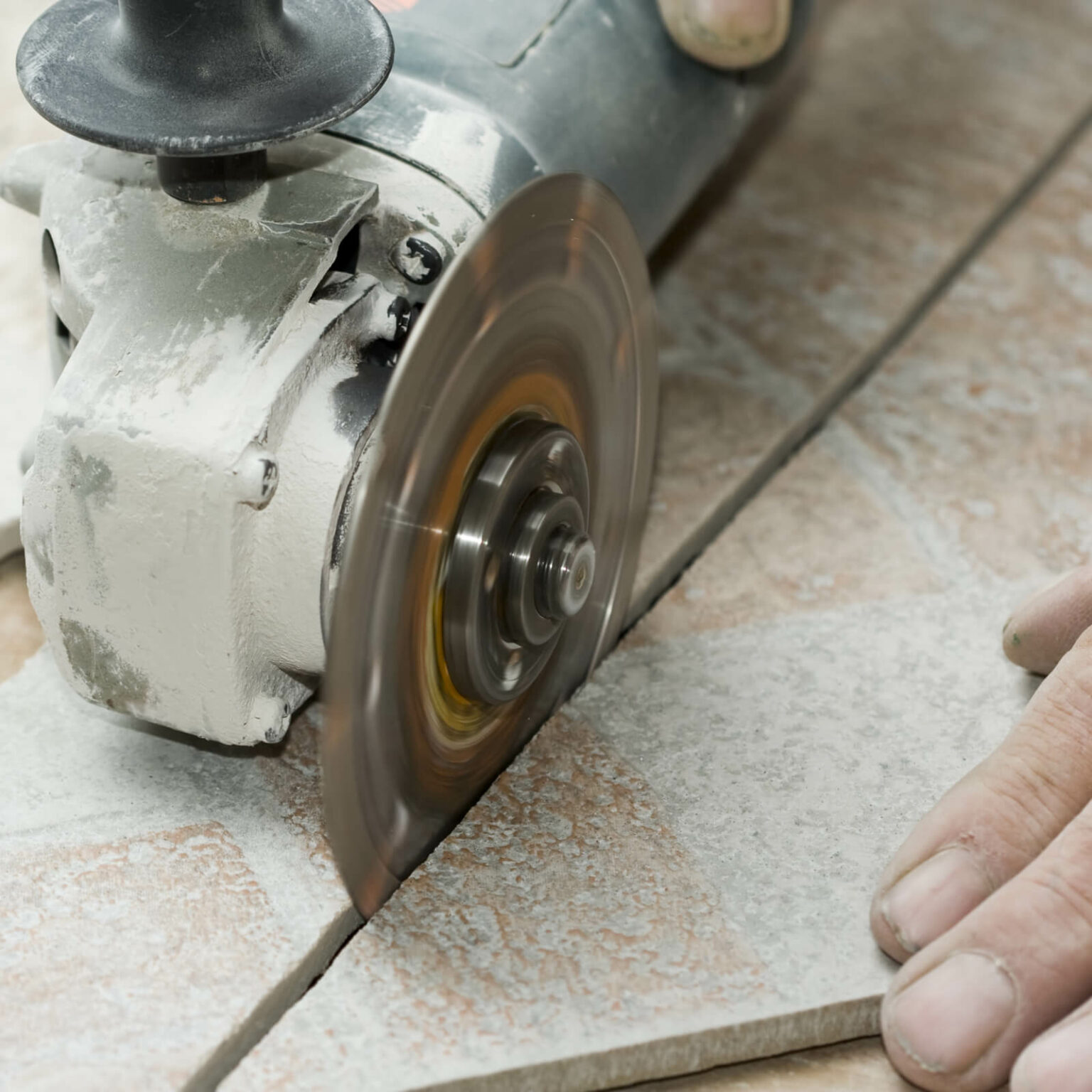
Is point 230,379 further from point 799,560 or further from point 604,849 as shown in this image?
point 799,560

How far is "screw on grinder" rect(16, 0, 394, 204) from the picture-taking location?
1.19 m

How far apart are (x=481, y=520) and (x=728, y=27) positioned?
0.76 m

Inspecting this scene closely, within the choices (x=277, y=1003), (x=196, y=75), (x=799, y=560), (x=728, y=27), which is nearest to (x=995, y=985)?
(x=277, y=1003)

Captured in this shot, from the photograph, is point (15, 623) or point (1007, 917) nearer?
point (1007, 917)

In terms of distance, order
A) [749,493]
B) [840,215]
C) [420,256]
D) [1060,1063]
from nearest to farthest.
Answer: [1060,1063]
[420,256]
[749,493]
[840,215]

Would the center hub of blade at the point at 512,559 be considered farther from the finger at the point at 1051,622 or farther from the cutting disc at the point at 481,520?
the finger at the point at 1051,622

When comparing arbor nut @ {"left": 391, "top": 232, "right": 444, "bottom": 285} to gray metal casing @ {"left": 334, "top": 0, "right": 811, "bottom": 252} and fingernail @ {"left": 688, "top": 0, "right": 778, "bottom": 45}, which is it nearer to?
gray metal casing @ {"left": 334, "top": 0, "right": 811, "bottom": 252}

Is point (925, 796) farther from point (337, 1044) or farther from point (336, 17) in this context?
point (336, 17)

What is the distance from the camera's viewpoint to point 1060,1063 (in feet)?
3.82

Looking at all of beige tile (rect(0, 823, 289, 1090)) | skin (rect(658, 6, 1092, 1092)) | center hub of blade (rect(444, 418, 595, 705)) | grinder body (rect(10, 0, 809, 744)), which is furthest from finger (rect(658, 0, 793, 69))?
beige tile (rect(0, 823, 289, 1090))

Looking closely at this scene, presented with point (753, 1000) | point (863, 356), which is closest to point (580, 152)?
point (863, 356)

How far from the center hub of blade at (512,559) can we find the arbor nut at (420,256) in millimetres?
175

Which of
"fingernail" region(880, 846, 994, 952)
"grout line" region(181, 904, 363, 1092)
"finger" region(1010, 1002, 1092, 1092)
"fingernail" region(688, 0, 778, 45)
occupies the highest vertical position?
"fingernail" region(688, 0, 778, 45)

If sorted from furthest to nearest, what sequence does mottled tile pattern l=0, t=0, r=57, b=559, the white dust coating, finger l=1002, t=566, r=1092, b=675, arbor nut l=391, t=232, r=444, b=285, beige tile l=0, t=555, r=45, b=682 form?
mottled tile pattern l=0, t=0, r=57, b=559 → beige tile l=0, t=555, r=45, b=682 → finger l=1002, t=566, r=1092, b=675 → arbor nut l=391, t=232, r=444, b=285 → the white dust coating
